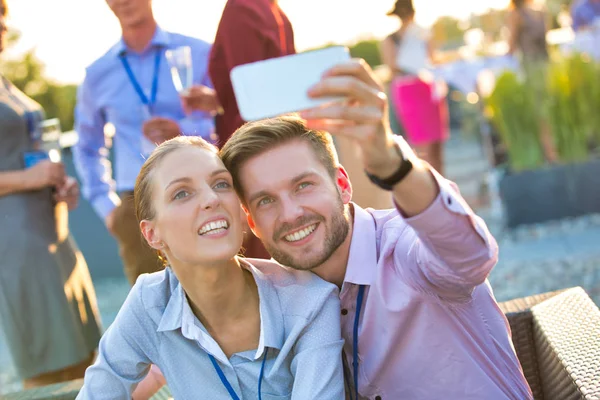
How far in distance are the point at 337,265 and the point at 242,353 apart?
0.35 m

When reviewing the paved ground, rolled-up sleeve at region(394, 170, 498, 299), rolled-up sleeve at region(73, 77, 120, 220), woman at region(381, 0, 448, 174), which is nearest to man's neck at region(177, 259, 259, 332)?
rolled-up sleeve at region(394, 170, 498, 299)

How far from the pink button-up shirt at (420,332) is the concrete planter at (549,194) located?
4365mm

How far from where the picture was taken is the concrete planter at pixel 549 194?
6.33 metres

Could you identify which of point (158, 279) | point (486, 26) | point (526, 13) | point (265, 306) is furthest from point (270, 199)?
point (486, 26)

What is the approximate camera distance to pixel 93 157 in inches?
174

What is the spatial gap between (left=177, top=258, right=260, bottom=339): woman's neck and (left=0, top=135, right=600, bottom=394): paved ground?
3.11 m

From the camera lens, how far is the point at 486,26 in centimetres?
1030

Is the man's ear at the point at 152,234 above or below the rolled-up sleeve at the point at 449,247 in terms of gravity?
below

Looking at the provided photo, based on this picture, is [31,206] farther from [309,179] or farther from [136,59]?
[309,179]

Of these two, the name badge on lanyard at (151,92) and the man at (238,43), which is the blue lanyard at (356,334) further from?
the name badge on lanyard at (151,92)

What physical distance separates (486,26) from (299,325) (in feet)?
28.9

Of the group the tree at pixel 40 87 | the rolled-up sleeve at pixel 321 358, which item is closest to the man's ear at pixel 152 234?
the rolled-up sleeve at pixel 321 358

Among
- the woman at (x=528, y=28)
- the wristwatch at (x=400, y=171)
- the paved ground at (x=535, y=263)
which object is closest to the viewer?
the wristwatch at (x=400, y=171)

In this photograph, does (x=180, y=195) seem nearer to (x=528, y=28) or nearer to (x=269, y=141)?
(x=269, y=141)
